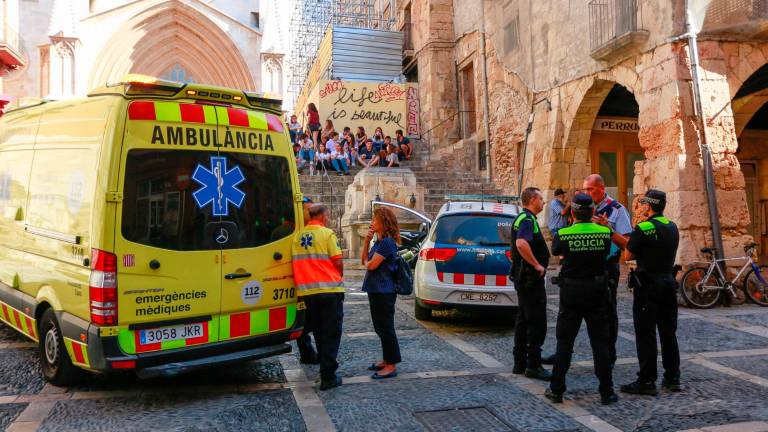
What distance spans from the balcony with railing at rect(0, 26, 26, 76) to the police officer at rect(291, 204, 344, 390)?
789 inches

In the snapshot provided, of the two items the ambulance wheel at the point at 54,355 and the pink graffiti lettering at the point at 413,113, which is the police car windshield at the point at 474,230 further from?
the pink graffiti lettering at the point at 413,113

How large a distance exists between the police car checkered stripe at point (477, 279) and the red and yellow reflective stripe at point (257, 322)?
2.79 m

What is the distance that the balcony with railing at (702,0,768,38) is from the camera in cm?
1006

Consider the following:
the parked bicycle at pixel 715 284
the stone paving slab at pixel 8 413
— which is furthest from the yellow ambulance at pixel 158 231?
the parked bicycle at pixel 715 284

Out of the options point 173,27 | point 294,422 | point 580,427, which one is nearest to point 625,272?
point 580,427

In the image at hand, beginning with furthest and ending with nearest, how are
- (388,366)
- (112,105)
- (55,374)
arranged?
(388,366), (55,374), (112,105)

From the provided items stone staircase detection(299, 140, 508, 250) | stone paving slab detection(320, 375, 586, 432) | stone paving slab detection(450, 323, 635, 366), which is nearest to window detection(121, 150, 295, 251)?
stone paving slab detection(320, 375, 586, 432)

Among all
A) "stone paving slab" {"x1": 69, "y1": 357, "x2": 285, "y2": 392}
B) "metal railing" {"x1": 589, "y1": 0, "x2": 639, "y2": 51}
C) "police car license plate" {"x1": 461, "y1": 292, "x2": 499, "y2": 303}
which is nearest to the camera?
"stone paving slab" {"x1": 69, "y1": 357, "x2": 285, "y2": 392}

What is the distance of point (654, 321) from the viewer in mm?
5062

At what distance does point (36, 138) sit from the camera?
18.4 feet

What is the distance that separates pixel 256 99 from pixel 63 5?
36269 mm

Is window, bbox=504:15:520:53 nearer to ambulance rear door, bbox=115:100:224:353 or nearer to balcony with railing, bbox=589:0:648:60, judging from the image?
balcony with railing, bbox=589:0:648:60

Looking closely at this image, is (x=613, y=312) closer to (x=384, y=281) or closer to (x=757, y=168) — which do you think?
(x=384, y=281)

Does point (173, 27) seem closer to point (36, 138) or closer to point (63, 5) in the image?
point (63, 5)
